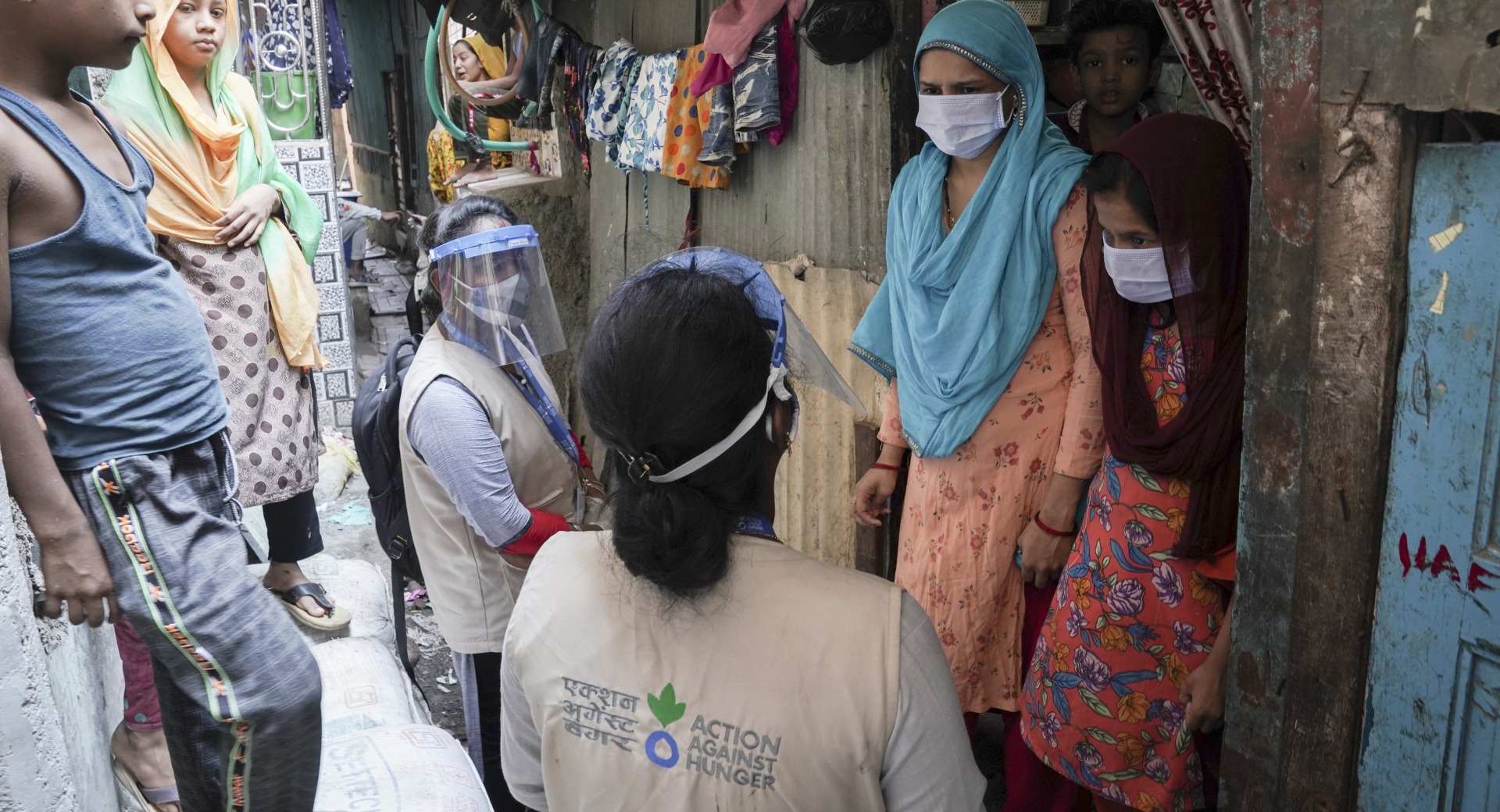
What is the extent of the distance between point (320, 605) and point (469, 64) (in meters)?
4.62

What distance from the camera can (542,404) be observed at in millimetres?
2791

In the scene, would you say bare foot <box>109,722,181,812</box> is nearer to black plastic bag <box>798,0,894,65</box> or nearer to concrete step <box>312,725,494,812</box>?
concrete step <box>312,725,494,812</box>

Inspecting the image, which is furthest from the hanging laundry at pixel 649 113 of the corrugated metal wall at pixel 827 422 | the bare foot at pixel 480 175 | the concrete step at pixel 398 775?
the concrete step at pixel 398 775

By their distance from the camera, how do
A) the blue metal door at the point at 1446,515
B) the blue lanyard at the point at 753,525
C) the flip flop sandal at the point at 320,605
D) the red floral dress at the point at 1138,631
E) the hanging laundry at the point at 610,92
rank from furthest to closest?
the hanging laundry at the point at 610,92, the flip flop sandal at the point at 320,605, the red floral dress at the point at 1138,631, the blue metal door at the point at 1446,515, the blue lanyard at the point at 753,525

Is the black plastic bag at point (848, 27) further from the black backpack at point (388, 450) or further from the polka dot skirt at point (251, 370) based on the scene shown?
the polka dot skirt at point (251, 370)

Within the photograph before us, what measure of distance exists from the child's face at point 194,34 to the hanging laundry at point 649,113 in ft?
5.86

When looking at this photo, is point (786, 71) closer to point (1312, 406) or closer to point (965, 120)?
point (965, 120)

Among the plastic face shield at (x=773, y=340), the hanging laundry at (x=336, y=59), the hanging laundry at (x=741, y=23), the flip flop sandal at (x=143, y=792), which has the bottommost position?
the flip flop sandal at (x=143, y=792)

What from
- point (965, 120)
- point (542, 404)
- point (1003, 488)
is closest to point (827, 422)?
point (1003, 488)

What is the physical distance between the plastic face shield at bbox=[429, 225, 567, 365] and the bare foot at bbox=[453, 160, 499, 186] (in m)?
4.56

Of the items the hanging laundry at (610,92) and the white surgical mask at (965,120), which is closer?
the white surgical mask at (965,120)

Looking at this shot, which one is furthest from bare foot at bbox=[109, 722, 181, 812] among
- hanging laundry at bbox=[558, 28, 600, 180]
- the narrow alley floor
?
hanging laundry at bbox=[558, 28, 600, 180]

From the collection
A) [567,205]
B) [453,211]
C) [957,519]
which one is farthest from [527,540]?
[567,205]

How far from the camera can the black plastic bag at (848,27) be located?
10.9 feet
